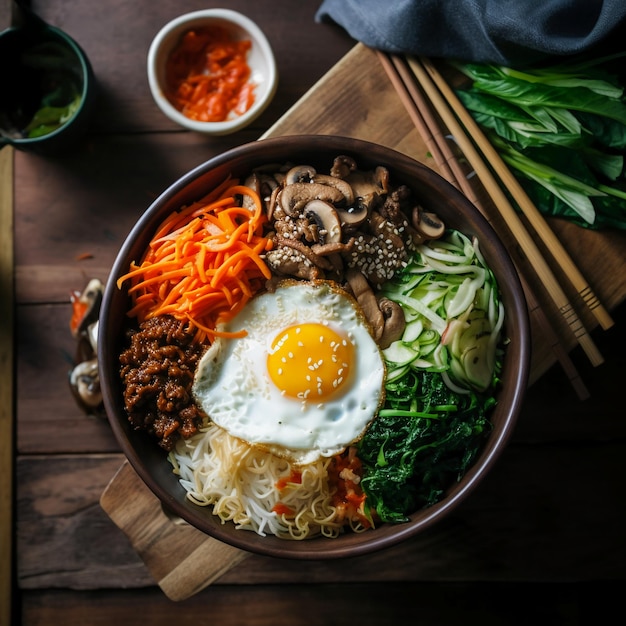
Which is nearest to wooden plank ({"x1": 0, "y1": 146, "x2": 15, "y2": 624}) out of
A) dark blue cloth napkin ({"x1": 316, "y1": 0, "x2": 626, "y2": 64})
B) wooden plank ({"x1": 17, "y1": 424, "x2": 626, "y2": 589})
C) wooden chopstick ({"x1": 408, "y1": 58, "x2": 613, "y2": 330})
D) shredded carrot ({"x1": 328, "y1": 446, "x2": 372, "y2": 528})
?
wooden plank ({"x1": 17, "y1": 424, "x2": 626, "y2": 589})

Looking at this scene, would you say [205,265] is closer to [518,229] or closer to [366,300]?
[366,300]

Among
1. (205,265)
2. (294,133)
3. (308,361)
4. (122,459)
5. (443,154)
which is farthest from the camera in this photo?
(122,459)

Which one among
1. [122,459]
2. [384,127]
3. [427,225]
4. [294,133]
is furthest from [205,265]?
[122,459]

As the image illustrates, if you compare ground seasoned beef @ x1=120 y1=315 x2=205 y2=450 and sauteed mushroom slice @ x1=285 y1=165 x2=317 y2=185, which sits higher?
sauteed mushroom slice @ x1=285 y1=165 x2=317 y2=185

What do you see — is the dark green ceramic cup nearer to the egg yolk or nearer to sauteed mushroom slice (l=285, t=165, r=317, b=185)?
sauteed mushroom slice (l=285, t=165, r=317, b=185)

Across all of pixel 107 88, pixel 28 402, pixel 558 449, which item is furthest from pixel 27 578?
pixel 558 449

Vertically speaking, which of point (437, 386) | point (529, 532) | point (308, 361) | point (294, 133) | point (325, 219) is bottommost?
point (529, 532)
